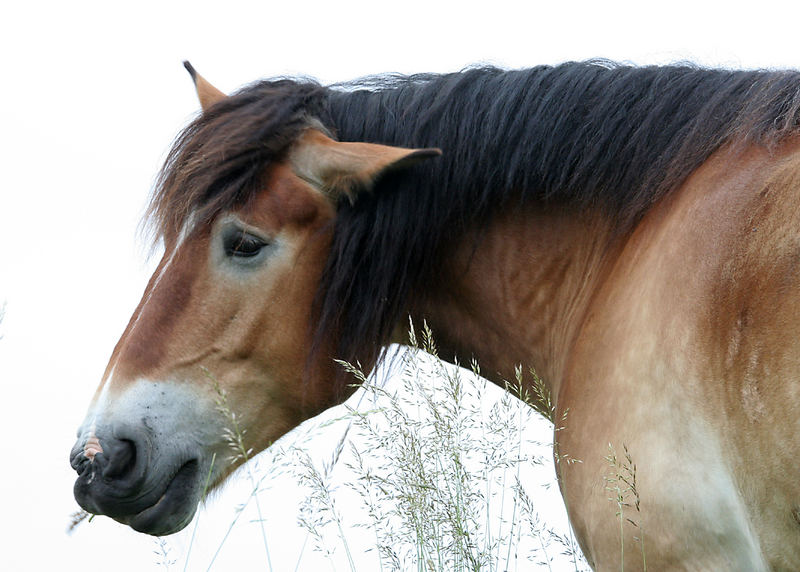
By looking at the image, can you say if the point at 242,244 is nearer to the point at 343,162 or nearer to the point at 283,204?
the point at 283,204

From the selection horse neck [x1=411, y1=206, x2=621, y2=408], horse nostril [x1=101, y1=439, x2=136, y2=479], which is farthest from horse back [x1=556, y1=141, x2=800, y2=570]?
horse nostril [x1=101, y1=439, x2=136, y2=479]

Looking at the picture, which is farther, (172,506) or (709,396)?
(172,506)

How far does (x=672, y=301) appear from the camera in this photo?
2408mm

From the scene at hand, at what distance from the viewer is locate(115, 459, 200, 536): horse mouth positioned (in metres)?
2.97

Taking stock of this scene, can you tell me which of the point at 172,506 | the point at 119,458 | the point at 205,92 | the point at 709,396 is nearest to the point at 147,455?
the point at 119,458

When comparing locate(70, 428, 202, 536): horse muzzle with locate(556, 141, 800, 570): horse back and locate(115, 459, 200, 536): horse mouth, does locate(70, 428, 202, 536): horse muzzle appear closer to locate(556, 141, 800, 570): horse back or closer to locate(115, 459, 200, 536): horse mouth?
locate(115, 459, 200, 536): horse mouth

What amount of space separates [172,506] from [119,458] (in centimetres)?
30

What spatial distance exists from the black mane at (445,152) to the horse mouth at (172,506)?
0.68 metres

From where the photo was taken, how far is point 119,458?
282cm

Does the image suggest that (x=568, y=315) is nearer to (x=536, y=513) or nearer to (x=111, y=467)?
(x=536, y=513)

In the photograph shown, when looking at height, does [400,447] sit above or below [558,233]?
below

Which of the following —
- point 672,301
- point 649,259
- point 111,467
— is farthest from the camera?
point 111,467

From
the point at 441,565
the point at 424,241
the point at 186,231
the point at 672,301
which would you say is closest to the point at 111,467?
the point at 186,231

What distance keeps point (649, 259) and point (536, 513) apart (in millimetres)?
968
